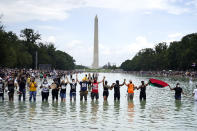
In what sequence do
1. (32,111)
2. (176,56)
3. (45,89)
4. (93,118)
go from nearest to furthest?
(93,118), (32,111), (45,89), (176,56)

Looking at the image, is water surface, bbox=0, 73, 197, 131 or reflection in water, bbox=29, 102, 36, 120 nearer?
water surface, bbox=0, 73, 197, 131

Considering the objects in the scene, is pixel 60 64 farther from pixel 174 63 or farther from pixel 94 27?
pixel 174 63

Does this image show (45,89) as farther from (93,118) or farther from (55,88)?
(93,118)

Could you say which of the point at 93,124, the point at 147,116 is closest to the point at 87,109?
the point at 147,116

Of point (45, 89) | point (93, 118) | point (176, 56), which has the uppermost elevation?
point (176, 56)

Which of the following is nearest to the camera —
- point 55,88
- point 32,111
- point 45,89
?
point 32,111

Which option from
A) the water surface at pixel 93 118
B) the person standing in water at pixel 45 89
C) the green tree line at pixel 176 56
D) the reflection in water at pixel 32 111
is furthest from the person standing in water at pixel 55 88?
the green tree line at pixel 176 56

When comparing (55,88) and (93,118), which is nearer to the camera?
(93,118)

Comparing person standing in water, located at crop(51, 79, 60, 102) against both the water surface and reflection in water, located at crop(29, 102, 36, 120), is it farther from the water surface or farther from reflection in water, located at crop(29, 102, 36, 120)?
reflection in water, located at crop(29, 102, 36, 120)

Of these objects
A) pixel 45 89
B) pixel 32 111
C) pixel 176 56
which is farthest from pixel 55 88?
pixel 176 56

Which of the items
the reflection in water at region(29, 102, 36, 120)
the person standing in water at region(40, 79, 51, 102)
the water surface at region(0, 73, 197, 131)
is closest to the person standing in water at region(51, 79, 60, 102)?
the person standing in water at region(40, 79, 51, 102)

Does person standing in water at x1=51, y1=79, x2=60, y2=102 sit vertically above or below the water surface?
above

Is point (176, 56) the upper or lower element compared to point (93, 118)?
upper

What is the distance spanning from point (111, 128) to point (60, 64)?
526 ft
